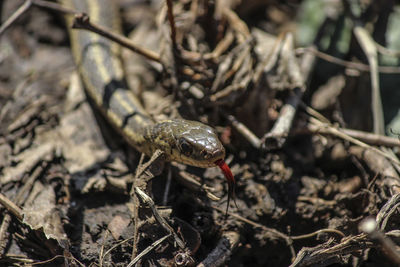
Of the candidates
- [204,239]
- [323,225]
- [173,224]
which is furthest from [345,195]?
[173,224]

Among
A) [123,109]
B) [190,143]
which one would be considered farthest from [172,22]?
[190,143]

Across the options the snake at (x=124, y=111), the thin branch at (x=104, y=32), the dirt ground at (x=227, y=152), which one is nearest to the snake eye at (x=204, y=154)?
the snake at (x=124, y=111)

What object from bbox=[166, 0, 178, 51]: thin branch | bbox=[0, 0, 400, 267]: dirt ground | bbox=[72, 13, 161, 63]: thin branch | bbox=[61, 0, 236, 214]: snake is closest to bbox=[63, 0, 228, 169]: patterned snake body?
bbox=[61, 0, 236, 214]: snake

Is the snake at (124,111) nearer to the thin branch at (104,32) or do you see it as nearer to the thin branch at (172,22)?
the thin branch at (104,32)

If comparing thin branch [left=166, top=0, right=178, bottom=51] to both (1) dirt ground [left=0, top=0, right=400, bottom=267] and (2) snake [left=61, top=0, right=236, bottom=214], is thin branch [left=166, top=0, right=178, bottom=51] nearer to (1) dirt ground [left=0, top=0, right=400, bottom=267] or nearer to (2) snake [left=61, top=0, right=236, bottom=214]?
(1) dirt ground [left=0, top=0, right=400, bottom=267]

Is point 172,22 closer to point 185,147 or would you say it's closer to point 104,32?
point 104,32

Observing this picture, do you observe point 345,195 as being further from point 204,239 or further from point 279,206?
point 204,239
